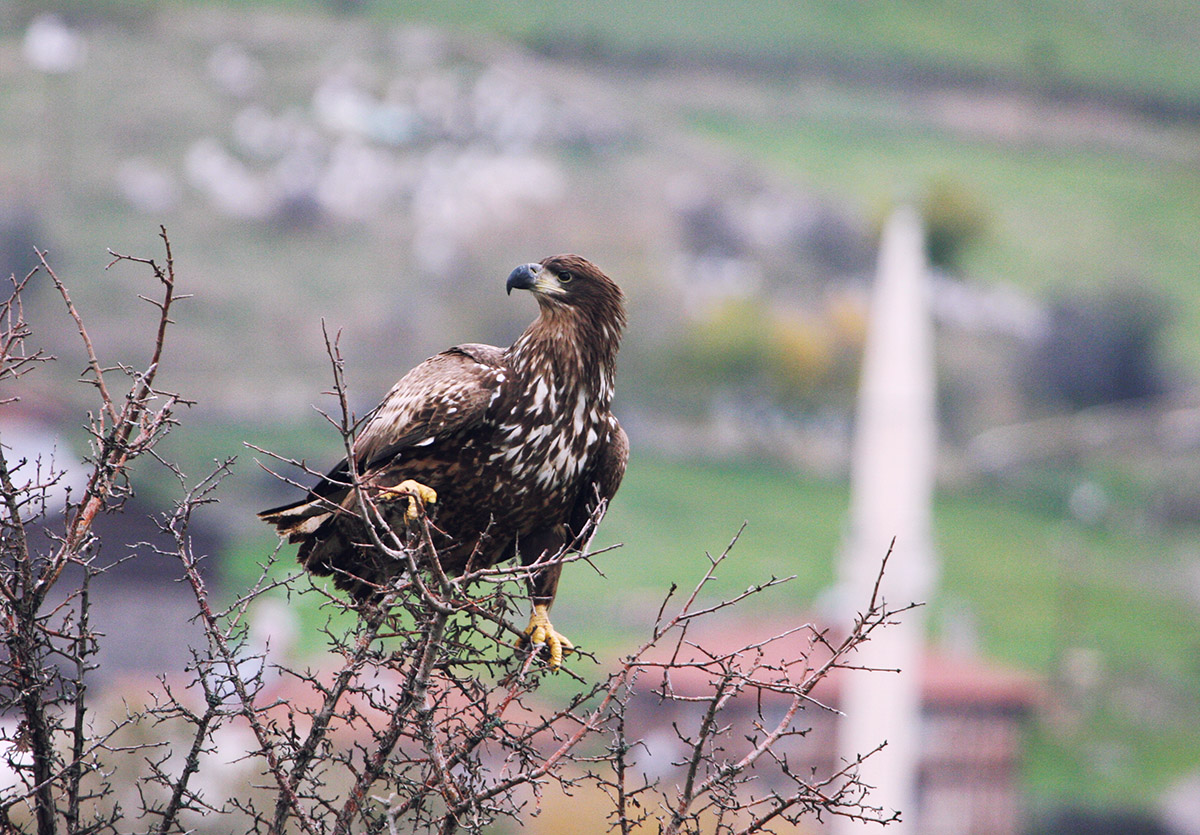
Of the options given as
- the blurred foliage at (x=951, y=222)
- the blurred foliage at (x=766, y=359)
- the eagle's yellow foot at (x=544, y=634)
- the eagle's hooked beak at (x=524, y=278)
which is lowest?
the eagle's yellow foot at (x=544, y=634)

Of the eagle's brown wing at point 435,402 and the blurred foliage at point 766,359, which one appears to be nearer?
the eagle's brown wing at point 435,402

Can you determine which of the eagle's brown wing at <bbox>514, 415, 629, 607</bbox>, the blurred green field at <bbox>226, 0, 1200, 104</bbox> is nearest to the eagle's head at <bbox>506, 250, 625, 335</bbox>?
the eagle's brown wing at <bbox>514, 415, 629, 607</bbox>

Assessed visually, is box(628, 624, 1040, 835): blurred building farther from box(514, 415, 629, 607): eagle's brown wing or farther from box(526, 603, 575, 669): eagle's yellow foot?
box(526, 603, 575, 669): eagle's yellow foot

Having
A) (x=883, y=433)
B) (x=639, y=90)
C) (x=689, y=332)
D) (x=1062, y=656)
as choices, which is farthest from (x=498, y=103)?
(x=1062, y=656)

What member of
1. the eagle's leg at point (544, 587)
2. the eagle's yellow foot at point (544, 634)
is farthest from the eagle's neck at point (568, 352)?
the eagle's yellow foot at point (544, 634)

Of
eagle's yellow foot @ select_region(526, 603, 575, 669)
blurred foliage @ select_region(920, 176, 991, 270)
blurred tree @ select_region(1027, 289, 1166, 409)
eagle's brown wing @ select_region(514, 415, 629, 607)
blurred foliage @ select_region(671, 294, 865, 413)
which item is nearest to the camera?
eagle's yellow foot @ select_region(526, 603, 575, 669)

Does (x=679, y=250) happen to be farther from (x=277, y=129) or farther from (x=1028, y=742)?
(x=1028, y=742)

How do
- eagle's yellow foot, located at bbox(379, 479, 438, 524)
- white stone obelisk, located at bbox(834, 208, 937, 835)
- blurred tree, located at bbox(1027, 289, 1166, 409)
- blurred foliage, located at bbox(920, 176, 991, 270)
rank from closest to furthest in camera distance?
eagle's yellow foot, located at bbox(379, 479, 438, 524) → white stone obelisk, located at bbox(834, 208, 937, 835) → blurred tree, located at bbox(1027, 289, 1166, 409) → blurred foliage, located at bbox(920, 176, 991, 270)

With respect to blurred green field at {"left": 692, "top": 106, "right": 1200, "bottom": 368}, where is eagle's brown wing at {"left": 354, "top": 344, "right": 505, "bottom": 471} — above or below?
below

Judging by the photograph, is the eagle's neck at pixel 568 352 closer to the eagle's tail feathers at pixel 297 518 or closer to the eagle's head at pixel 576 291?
the eagle's head at pixel 576 291

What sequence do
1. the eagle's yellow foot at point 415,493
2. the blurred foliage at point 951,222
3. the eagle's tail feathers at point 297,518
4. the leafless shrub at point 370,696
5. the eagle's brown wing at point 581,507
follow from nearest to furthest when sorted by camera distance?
1. the leafless shrub at point 370,696
2. the eagle's yellow foot at point 415,493
3. the eagle's tail feathers at point 297,518
4. the eagle's brown wing at point 581,507
5. the blurred foliage at point 951,222

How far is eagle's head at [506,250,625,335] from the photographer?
7100mm

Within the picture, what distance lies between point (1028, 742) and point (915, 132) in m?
27.9

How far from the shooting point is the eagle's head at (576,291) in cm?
710
